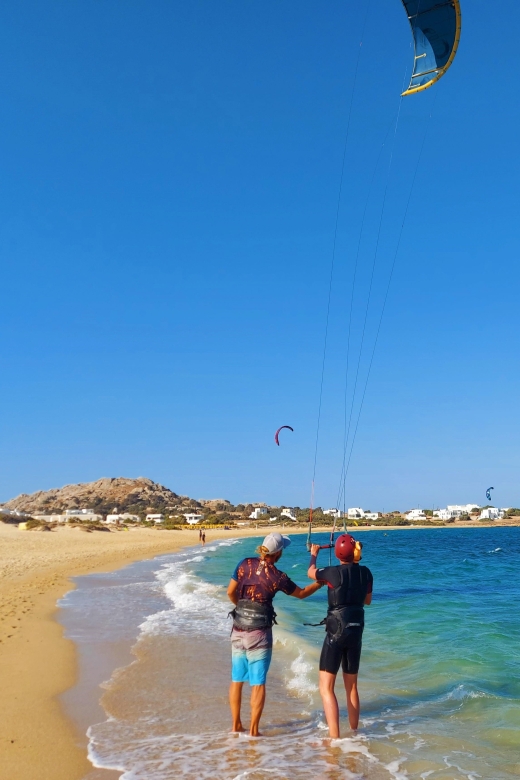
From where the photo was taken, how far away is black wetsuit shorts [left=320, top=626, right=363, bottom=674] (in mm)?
5355

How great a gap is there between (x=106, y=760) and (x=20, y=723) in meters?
1.37

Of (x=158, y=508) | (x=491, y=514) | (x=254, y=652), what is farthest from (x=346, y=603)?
(x=491, y=514)

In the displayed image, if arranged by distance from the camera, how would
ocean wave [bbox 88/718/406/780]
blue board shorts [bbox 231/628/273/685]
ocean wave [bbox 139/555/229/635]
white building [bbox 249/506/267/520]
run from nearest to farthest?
1. ocean wave [bbox 88/718/406/780]
2. blue board shorts [bbox 231/628/273/685]
3. ocean wave [bbox 139/555/229/635]
4. white building [bbox 249/506/267/520]

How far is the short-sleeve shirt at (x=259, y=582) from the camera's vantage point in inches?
208

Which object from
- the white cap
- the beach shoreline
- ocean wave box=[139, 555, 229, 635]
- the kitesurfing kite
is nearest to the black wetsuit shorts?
the white cap

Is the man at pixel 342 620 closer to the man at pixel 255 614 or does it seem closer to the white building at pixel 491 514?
the man at pixel 255 614

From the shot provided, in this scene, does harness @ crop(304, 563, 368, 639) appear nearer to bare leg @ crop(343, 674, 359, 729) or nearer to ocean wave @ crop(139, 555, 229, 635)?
bare leg @ crop(343, 674, 359, 729)

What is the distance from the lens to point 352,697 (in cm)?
561

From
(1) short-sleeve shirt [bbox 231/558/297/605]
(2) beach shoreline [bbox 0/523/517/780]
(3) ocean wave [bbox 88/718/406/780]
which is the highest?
(1) short-sleeve shirt [bbox 231/558/297/605]

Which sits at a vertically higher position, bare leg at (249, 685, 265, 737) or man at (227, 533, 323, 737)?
man at (227, 533, 323, 737)

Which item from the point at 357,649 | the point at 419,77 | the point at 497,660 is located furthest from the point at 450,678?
the point at 419,77

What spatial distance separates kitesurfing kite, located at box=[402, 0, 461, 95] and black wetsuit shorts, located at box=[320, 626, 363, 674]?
819cm

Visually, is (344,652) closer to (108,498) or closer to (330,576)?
(330,576)

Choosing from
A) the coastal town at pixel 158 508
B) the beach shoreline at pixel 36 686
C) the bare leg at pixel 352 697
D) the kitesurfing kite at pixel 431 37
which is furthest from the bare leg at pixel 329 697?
the coastal town at pixel 158 508
